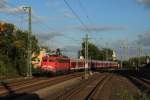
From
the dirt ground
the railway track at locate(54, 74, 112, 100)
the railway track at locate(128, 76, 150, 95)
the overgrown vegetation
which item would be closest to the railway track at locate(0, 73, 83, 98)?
the railway track at locate(54, 74, 112, 100)

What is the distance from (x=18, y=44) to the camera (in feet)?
270

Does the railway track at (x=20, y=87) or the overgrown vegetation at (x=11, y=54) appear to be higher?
the overgrown vegetation at (x=11, y=54)

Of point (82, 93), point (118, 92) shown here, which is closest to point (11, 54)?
point (82, 93)

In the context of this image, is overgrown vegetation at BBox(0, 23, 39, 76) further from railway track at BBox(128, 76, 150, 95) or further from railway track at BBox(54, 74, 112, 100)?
railway track at BBox(54, 74, 112, 100)

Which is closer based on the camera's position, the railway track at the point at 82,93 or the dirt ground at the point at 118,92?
the dirt ground at the point at 118,92

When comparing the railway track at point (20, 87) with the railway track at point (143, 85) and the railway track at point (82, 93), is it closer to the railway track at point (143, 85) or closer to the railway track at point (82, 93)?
the railway track at point (82, 93)

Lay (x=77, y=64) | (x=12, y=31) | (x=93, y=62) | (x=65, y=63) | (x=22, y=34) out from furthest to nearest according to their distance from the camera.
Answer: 1. (x=93, y=62)
2. (x=22, y=34)
3. (x=77, y=64)
4. (x=12, y=31)
5. (x=65, y=63)

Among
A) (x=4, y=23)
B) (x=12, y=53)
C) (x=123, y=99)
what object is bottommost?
(x=123, y=99)

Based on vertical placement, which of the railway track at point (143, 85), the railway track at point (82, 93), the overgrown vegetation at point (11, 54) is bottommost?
the railway track at point (82, 93)

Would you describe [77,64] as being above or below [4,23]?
below

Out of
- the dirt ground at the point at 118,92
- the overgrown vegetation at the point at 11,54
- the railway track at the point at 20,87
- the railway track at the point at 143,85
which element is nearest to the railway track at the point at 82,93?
the dirt ground at the point at 118,92

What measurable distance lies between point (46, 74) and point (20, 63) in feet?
28.3

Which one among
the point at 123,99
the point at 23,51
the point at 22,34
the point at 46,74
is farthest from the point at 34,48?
the point at 123,99

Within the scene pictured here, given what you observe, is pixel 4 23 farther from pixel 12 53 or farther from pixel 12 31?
pixel 12 53
